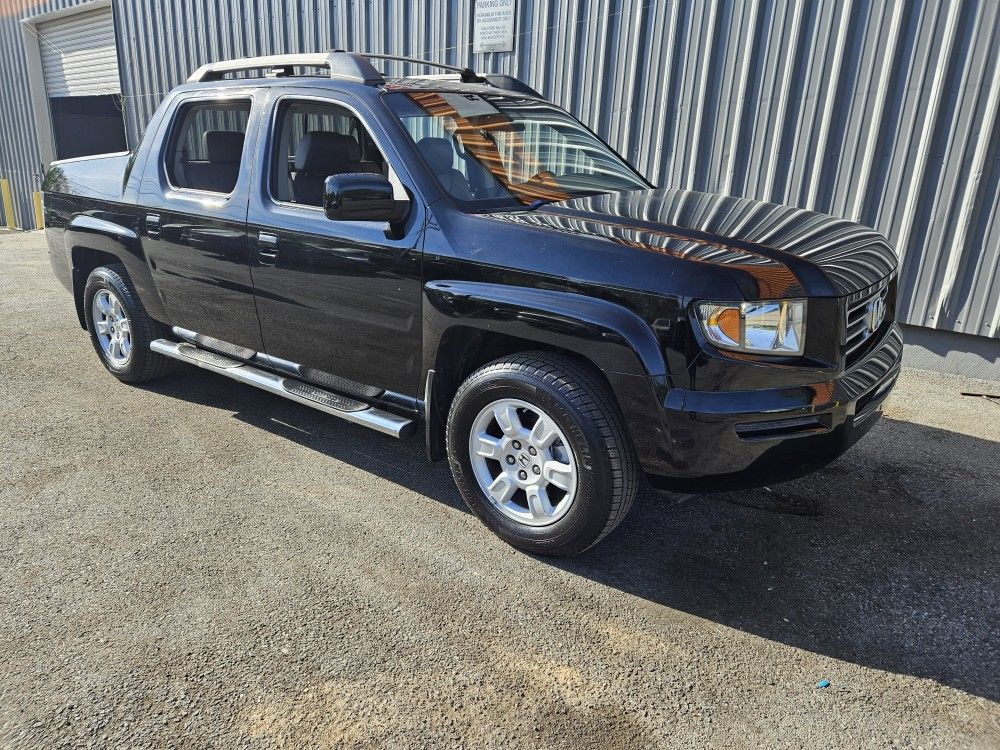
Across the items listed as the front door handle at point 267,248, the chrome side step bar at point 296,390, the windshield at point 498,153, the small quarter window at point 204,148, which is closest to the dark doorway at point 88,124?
the small quarter window at point 204,148

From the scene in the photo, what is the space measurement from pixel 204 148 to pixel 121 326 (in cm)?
136

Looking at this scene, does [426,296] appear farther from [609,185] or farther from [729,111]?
[729,111]

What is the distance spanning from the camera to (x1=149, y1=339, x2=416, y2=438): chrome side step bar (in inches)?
129

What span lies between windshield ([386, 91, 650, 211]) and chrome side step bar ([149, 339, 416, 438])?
3.35ft

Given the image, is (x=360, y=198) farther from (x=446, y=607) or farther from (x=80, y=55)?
(x=80, y=55)

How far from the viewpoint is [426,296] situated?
304 cm

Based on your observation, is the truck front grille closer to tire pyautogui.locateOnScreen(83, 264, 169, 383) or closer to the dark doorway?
tire pyautogui.locateOnScreen(83, 264, 169, 383)

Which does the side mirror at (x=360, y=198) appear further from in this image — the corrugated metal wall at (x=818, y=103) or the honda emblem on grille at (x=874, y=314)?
the corrugated metal wall at (x=818, y=103)

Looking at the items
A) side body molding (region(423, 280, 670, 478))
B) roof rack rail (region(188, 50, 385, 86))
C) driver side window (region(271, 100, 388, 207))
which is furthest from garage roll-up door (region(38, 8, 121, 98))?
side body molding (region(423, 280, 670, 478))

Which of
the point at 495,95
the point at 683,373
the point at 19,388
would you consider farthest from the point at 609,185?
the point at 19,388

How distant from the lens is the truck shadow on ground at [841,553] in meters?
2.55

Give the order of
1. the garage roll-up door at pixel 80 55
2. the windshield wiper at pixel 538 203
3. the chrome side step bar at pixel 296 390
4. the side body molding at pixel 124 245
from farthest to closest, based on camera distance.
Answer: the garage roll-up door at pixel 80 55 < the side body molding at pixel 124 245 < the chrome side step bar at pixel 296 390 < the windshield wiper at pixel 538 203

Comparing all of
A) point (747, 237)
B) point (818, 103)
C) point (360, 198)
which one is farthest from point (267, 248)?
point (818, 103)

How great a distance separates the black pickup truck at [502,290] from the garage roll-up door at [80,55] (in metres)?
9.86
